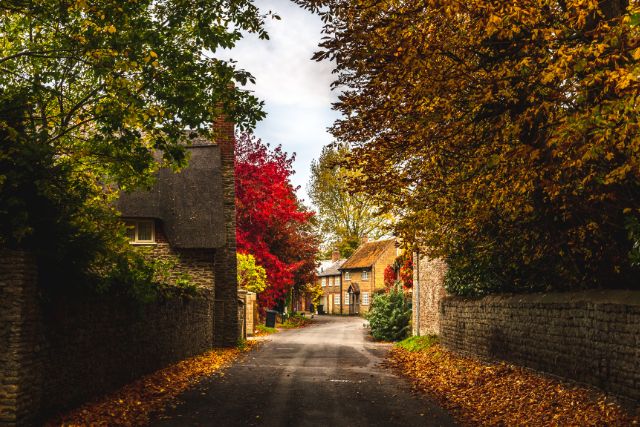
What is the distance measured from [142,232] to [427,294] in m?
12.7

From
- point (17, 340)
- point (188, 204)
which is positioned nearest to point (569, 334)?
point (17, 340)

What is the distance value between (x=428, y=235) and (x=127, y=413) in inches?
333

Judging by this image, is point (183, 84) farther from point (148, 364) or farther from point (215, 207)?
point (215, 207)

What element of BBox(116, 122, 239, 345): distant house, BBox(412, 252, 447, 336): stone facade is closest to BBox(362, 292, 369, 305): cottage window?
BBox(412, 252, 447, 336): stone facade

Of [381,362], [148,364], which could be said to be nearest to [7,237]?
[148,364]

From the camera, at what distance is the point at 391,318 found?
3109cm

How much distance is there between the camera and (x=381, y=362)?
66.9 ft

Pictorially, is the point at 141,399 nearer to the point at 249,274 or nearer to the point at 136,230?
the point at 136,230

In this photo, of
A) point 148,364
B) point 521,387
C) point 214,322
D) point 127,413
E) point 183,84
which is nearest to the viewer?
point 127,413

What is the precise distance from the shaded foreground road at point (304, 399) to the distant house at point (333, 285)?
64486 millimetres

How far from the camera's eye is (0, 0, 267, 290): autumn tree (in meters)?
8.98

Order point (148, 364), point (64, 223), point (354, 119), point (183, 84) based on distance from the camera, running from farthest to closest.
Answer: point (148, 364)
point (354, 119)
point (183, 84)
point (64, 223)

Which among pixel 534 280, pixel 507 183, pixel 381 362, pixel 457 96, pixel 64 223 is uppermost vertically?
pixel 457 96

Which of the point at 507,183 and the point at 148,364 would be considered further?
the point at 148,364
